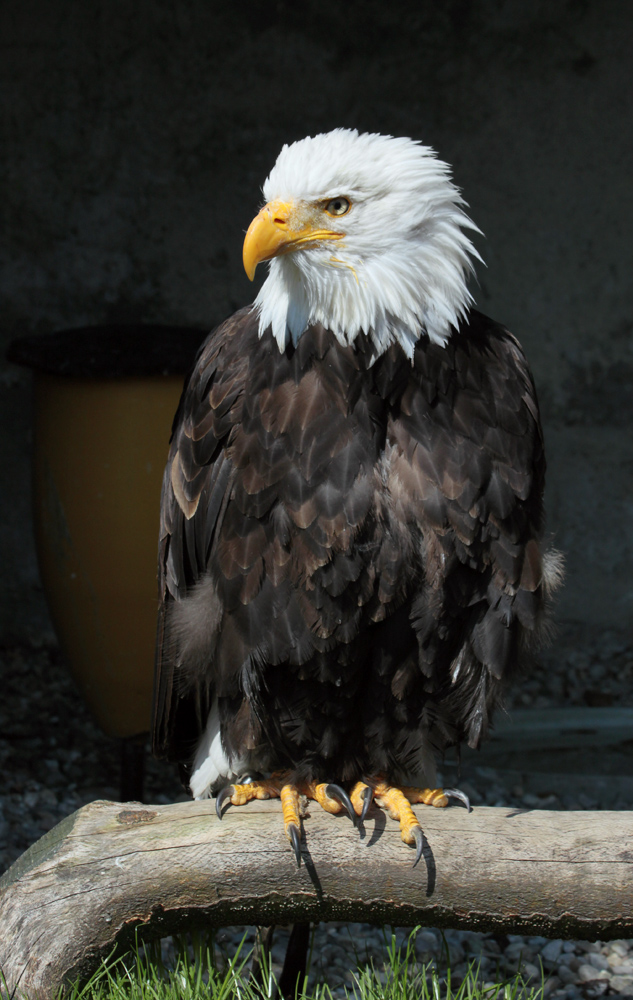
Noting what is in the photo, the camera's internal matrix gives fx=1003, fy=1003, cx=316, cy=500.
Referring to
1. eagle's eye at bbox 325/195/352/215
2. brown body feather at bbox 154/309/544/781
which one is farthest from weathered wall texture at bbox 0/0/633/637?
eagle's eye at bbox 325/195/352/215

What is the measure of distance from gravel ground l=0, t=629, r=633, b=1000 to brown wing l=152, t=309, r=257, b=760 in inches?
29.4

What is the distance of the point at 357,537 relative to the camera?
2109mm

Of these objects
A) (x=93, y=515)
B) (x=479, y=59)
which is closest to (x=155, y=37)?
(x=479, y=59)

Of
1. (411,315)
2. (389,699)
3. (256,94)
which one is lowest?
(389,699)

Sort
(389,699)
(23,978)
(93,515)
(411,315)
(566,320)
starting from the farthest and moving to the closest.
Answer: (566,320) → (93,515) → (389,699) → (411,315) → (23,978)

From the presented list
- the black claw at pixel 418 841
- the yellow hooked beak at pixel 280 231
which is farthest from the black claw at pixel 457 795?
the yellow hooked beak at pixel 280 231

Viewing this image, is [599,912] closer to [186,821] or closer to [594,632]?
[186,821]

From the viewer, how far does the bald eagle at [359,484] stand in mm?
2068

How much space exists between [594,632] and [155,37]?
3599 millimetres

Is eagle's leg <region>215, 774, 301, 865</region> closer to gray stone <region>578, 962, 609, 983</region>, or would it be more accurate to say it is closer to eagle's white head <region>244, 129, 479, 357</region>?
eagle's white head <region>244, 129, 479, 357</region>

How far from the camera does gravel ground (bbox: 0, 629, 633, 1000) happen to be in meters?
3.01

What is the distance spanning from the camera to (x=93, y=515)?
369 centimetres

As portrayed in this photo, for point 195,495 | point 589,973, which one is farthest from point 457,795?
point 589,973

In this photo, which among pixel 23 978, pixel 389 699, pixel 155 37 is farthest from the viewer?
pixel 155 37
